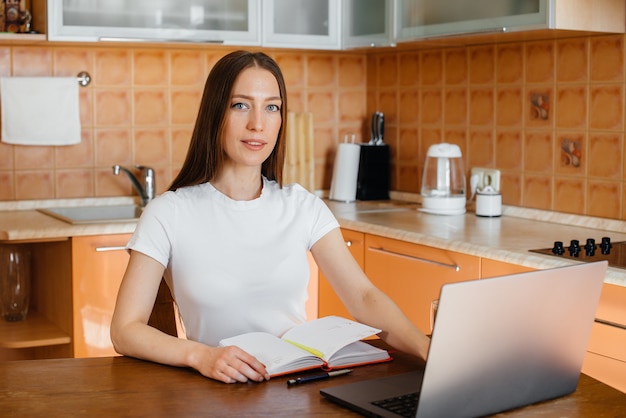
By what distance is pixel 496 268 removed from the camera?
279 centimetres

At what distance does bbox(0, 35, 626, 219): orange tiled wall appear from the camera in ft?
10.6

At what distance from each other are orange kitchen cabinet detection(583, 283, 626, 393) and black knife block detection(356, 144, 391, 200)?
5.68ft

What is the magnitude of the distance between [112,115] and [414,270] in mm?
1477

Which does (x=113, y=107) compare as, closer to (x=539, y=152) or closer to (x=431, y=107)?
(x=431, y=107)

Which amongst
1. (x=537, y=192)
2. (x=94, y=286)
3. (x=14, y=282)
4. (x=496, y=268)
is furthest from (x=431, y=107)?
(x=14, y=282)

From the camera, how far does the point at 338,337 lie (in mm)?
1738

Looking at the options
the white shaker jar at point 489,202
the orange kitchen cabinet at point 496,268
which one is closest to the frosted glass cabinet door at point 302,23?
the white shaker jar at point 489,202

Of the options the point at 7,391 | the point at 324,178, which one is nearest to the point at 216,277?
the point at 7,391

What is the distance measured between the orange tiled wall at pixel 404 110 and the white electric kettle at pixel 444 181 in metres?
0.14

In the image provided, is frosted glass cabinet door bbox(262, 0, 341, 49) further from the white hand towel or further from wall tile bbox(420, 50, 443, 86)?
the white hand towel

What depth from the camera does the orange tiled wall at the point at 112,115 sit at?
3697 mm

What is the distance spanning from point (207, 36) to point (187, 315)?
181cm

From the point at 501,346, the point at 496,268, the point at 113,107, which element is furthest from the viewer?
the point at 113,107

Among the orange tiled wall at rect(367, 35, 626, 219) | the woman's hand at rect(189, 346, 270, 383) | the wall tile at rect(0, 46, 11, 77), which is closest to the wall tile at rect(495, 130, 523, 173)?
the orange tiled wall at rect(367, 35, 626, 219)
